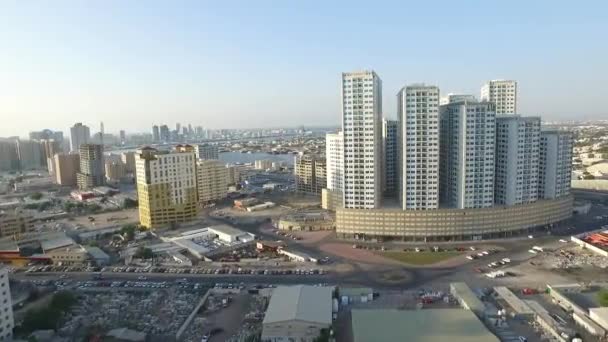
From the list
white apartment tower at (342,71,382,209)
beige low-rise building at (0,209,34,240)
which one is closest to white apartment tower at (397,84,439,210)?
white apartment tower at (342,71,382,209)

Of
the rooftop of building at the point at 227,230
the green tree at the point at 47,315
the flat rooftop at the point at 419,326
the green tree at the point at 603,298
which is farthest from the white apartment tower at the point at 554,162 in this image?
the green tree at the point at 47,315

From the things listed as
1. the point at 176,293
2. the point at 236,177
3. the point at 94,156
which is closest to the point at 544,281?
the point at 176,293

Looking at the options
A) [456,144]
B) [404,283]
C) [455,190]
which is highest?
[456,144]

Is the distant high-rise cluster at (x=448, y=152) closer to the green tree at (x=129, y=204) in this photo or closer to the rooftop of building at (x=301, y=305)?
the rooftop of building at (x=301, y=305)

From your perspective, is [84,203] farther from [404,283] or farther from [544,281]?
[544,281]

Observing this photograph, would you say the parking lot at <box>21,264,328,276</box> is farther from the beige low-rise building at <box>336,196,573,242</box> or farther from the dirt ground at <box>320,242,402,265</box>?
the beige low-rise building at <box>336,196,573,242</box>

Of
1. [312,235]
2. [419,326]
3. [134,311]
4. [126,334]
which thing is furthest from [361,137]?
[126,334]
